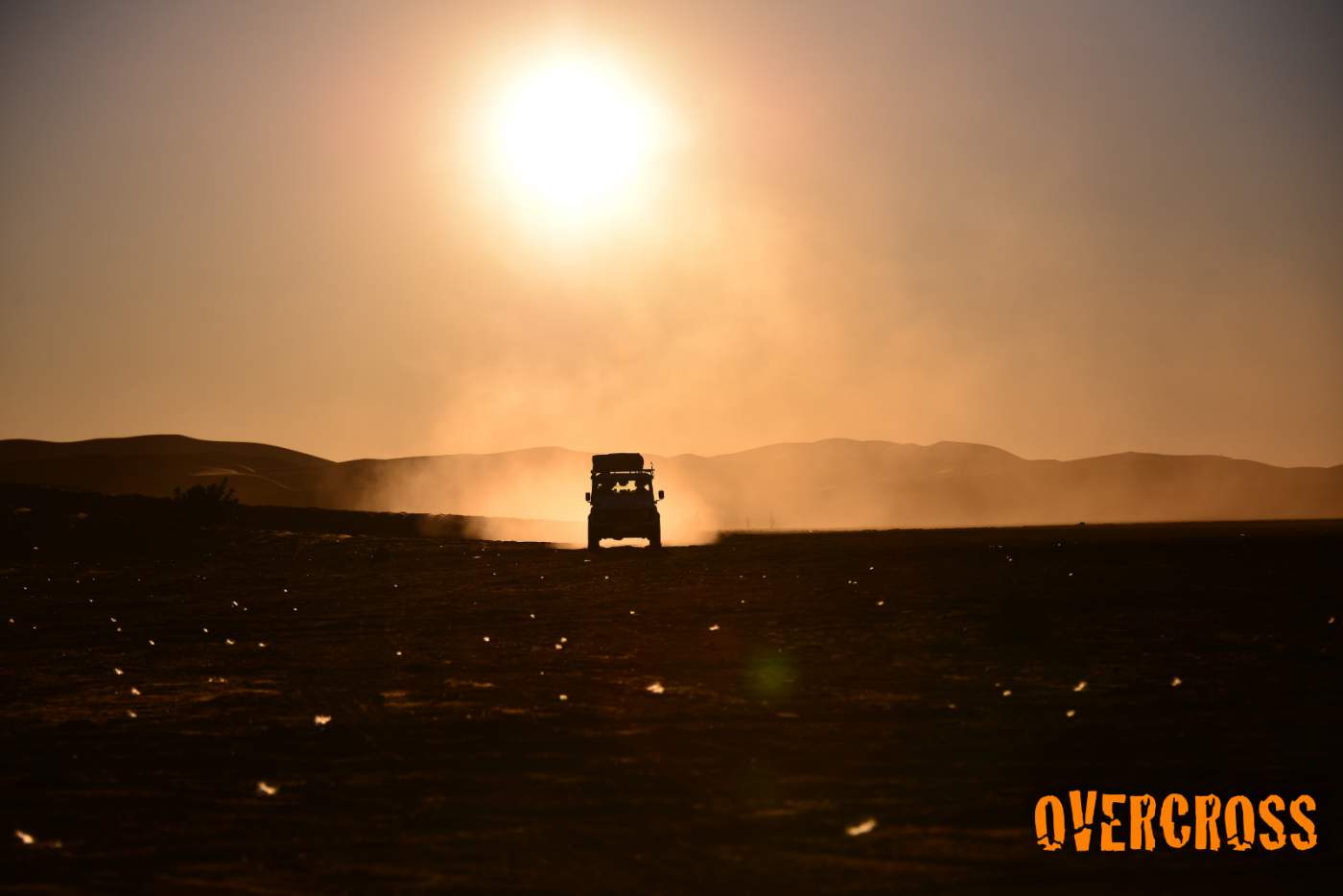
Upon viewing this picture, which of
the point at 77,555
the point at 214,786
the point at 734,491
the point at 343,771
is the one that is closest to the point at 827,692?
the point at 343,771

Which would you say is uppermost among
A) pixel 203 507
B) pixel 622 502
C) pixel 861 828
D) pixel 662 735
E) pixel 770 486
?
pixel 770 486

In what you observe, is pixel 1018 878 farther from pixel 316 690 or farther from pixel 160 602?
pixel 160 602

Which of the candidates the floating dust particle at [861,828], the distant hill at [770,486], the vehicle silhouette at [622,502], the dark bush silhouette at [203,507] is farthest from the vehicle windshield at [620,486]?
the distant hill at [770,486]

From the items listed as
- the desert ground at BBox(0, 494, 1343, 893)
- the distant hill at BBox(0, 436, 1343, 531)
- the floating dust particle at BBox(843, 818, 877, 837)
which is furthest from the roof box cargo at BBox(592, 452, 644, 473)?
the distant hill at BBox(0, 436, 1343, 531)

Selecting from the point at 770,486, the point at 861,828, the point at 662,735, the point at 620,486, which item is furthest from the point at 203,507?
the point at 770,486

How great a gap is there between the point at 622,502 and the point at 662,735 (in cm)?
3345

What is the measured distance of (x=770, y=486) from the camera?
7338 inches

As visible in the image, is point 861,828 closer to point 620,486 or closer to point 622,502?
point 622,502

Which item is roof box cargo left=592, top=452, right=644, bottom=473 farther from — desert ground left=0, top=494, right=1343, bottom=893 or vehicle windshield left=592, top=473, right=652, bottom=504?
desert ground left=0, top=494, right=1343, bottom=893

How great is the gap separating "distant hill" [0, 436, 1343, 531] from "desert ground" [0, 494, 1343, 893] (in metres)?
85.4

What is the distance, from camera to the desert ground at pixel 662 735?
752 centimetres

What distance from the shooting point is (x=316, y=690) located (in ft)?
48.6

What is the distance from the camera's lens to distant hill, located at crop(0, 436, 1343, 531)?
130 metres

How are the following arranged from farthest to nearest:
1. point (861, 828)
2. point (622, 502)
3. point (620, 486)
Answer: point (620, 486), point (622, 502), point (861, 828)
